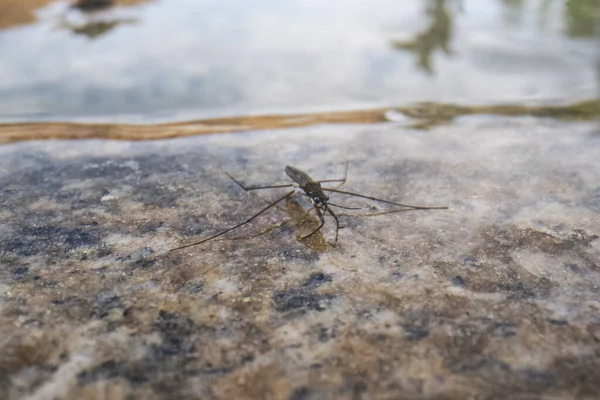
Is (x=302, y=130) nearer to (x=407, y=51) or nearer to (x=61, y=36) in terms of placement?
(x=407, y=51)

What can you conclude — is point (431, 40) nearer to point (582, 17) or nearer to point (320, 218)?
point (582, 17)

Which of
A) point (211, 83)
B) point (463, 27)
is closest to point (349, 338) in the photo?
point (211, 83)

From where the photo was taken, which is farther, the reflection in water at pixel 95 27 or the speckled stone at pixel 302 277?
the reflection in water at pixel 95 27

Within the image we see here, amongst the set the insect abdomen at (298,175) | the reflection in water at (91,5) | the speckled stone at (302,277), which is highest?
the reflection in water at (91,5)

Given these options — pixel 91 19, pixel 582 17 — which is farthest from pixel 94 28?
pixel 582 17

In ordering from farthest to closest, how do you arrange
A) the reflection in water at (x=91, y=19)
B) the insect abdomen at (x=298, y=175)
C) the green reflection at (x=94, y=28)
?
1. the reflection in water at (x=91, y=19)
2. the green reflection at (x=94, y=28)
3. the insect abdomen at (x=298, y=175)

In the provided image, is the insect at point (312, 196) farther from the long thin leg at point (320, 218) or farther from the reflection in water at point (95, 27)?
the reflection in water at point (95, 27)

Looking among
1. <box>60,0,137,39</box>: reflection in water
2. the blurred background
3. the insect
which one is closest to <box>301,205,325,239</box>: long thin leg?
the insect

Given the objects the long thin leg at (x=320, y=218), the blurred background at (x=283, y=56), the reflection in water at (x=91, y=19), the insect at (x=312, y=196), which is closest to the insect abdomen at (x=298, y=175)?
the insect at (x=312, y=196)
